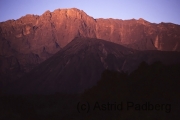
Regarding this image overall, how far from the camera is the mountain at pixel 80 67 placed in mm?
169387

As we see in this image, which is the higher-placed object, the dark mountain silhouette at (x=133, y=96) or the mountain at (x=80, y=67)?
the dark mountain silhouette at (x=133, y=96)

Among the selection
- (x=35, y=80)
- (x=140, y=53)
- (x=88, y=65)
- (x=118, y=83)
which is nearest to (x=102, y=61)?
(x=88, y=65)

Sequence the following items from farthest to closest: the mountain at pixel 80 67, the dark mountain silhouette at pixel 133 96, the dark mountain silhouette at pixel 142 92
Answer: the mountain at pixel 80 67 → the dark mountain silhouette at pixel 133 96 → the dark mountain silhouette at pixel 142 92

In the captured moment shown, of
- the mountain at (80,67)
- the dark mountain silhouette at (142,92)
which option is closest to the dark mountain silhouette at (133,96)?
the dark mountain silhouette at (142,92)

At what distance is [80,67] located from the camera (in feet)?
602

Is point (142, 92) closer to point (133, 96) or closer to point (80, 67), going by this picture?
point (133, 96)

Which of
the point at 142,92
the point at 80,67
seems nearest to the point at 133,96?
the point at 142,92

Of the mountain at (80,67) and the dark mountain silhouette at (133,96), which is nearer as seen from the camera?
the dark mountain silhouette at (133,96)

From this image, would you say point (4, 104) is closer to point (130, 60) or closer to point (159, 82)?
point (159, 82)

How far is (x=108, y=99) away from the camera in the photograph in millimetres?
40719

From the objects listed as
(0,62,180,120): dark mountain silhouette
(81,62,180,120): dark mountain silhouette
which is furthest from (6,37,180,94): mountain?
(0,62,180,120): dark mountain silhouette

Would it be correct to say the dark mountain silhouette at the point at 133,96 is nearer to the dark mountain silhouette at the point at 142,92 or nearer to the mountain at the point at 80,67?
the dark mountain silhouette at the point at 142,92

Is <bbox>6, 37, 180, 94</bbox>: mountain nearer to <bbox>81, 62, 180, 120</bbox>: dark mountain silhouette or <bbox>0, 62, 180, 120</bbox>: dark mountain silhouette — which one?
<bbox>81, 62, 180, 120</bbox>: dark mountain silhouette

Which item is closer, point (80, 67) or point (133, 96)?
point (133, 96)
